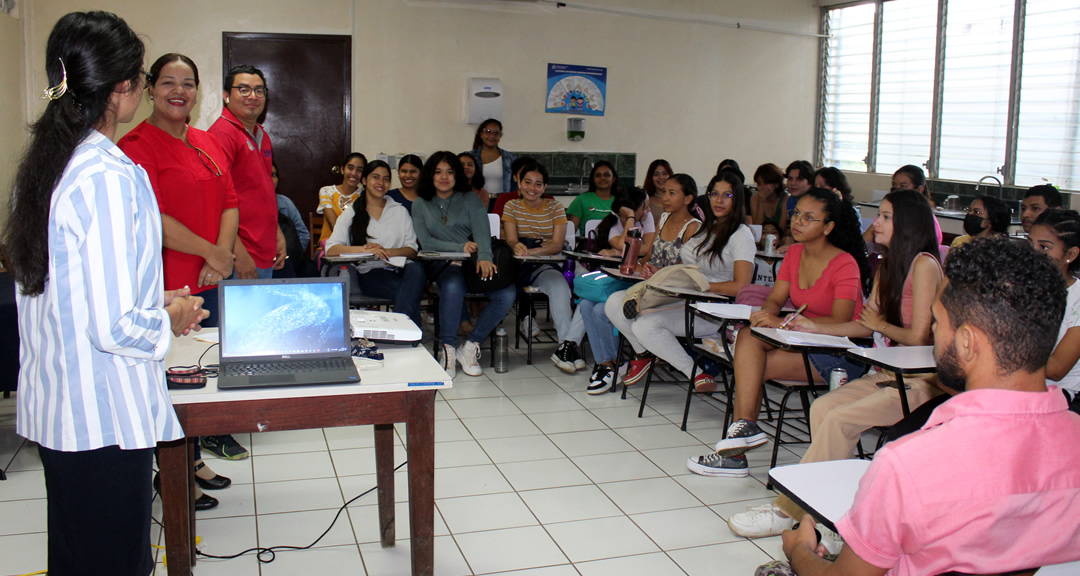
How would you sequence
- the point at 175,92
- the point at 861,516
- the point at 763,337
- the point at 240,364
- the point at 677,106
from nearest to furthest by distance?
the point at 861,516
the point at 240,364
the point at 175,92
the point at 763,337
the point at 677,106

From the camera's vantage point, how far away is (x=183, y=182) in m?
2.69

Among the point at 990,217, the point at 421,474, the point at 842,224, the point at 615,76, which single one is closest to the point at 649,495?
the point at 421,474

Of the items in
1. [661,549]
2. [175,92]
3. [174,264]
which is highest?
[175,92]

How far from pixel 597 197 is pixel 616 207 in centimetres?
40

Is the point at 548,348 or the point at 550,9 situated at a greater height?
the point at 550,9

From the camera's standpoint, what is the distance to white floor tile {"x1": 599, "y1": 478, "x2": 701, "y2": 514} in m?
3.02

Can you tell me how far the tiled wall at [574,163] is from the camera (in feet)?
25.5

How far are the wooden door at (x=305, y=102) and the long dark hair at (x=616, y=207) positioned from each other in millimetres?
2569

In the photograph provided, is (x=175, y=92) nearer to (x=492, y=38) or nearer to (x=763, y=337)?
(x=763, y=337)

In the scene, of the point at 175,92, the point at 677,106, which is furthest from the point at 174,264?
the point at 677,106

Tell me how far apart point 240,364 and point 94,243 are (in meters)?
0.70

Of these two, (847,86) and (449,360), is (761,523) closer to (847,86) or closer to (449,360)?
(449,360)

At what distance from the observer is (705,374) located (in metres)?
4.10

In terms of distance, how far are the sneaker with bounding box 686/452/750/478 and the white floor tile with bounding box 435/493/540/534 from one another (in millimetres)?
758
